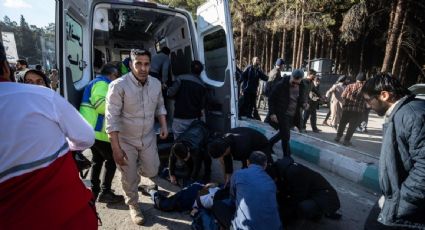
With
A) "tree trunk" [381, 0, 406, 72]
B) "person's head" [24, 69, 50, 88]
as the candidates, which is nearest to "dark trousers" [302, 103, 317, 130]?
"tree trunk" [381, 0, 406, 72]

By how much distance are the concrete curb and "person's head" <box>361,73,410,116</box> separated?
2431mm

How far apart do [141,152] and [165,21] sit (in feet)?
11.5

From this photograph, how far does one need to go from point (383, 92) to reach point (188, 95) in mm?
2497

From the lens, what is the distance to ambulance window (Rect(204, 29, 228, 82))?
3.96 m

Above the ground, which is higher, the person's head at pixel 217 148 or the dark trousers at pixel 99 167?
the person's head at pixel 217 148

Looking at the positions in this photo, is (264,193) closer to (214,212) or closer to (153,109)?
(214,212)

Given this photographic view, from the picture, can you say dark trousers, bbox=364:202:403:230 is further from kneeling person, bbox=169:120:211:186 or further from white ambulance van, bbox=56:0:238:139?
kneeling person, bbox=169:120:211:186

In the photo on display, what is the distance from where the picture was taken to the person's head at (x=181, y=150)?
137 inches

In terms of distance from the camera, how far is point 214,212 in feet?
8.66

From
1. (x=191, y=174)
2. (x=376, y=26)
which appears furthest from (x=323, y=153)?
(x=376, y=26)

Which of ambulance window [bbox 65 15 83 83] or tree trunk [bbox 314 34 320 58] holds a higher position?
tree trunk [bbox 314 34 320 58]

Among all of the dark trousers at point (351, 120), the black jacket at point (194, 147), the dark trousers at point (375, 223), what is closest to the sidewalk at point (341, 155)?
the dark trousers at point (351, 120)

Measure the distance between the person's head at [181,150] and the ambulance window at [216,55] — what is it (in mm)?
1232

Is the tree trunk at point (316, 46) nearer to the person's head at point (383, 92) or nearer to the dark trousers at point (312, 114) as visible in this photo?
the dark trousers at point (312, 114)
